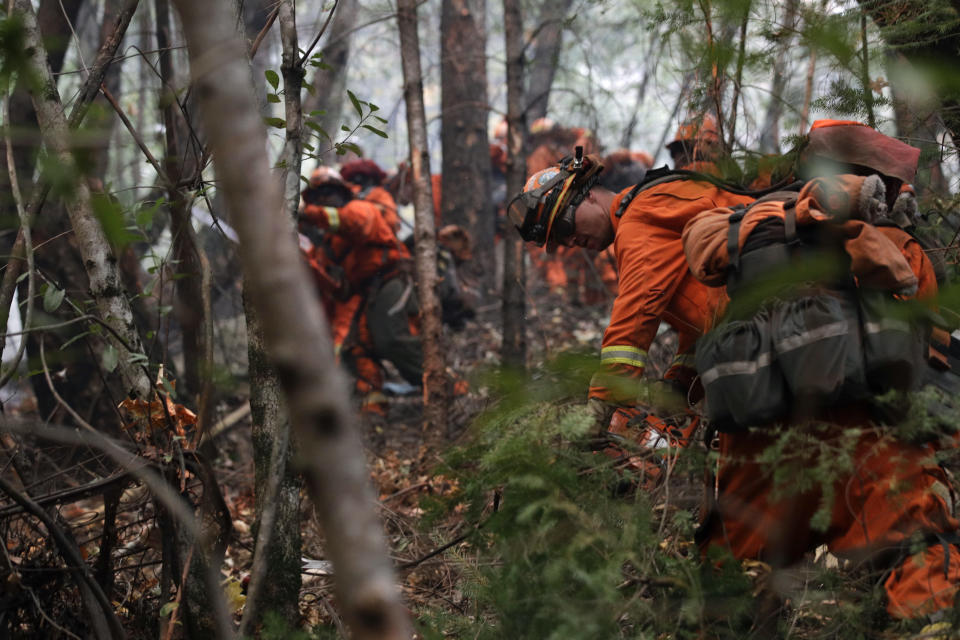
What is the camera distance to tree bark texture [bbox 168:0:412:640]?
31.8 inches

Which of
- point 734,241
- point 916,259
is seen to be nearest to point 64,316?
point 734,241

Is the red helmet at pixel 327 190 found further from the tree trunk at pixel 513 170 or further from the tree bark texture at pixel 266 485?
the tree bark texture at pixel 266 485

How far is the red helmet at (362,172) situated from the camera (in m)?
7.97

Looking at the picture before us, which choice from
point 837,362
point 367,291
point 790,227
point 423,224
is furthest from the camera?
point 367,291

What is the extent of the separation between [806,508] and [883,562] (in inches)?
9.3

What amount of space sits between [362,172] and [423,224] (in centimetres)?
314

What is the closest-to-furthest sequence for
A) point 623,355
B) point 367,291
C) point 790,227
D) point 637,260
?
point 790,227
point 623,355
point 637,260
point 367,291

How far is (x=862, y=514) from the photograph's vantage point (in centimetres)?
191

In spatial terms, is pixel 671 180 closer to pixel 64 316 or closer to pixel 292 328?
pixel 292 328

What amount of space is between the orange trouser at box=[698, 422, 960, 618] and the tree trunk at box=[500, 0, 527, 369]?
3.29 metres

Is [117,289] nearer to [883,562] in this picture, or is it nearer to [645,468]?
[645,468]

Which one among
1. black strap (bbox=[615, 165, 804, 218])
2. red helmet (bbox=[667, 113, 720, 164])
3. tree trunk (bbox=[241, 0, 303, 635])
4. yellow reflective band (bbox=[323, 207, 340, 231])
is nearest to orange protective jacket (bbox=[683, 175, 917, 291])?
black strap (bbox=[615, 165, 804, 218])

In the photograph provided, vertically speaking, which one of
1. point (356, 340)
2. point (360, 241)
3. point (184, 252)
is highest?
point (184, 252)

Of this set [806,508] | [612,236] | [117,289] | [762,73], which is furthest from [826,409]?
[117,289]
